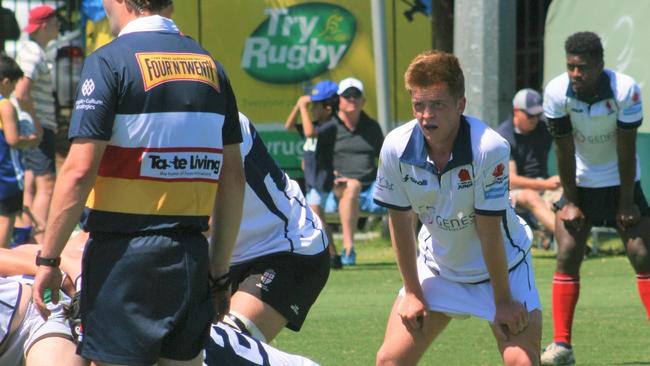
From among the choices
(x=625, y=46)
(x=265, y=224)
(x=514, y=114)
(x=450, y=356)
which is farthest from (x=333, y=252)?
(x=265, y=224)

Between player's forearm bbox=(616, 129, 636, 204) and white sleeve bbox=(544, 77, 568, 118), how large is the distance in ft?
1.16

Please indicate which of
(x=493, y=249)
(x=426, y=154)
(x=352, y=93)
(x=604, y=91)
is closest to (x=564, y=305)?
(x=604, y=91)

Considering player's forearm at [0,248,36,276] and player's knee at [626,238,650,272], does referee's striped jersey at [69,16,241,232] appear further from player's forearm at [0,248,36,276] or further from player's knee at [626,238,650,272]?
player's knee at [626,238,650,272]

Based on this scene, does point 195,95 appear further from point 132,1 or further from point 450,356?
point 450,356

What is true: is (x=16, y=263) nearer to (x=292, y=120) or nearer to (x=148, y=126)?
(x=148, y=126)

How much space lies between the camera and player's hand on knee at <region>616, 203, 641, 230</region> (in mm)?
8344

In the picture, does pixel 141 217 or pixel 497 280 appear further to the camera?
pixel 497 280

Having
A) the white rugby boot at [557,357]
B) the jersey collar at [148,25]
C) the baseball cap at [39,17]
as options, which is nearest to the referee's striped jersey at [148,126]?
the jersey collar at [148,25]

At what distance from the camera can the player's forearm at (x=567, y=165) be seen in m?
8.38

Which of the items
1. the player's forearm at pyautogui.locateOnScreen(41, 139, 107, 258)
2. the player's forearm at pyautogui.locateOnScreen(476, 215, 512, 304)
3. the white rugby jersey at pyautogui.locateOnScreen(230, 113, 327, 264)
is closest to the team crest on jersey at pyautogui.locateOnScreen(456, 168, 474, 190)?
the player's forearm at pyautogui.locateOnScreen(476, 215, 512, 304)

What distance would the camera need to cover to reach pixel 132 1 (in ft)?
16.0

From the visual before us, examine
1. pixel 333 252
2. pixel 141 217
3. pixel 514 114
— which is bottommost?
pixel 333 252

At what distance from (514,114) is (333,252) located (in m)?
2.25

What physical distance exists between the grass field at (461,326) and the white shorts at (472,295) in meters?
2.09
